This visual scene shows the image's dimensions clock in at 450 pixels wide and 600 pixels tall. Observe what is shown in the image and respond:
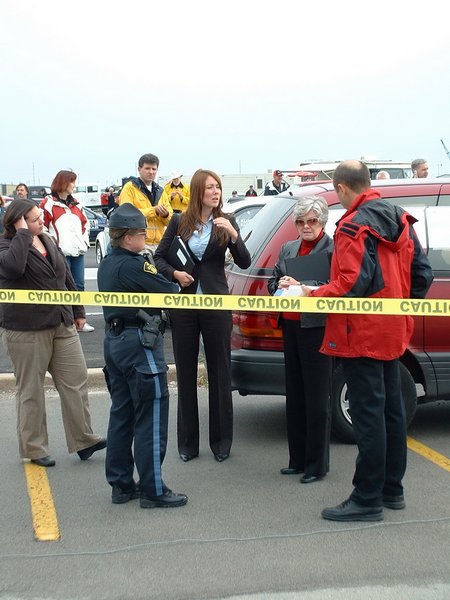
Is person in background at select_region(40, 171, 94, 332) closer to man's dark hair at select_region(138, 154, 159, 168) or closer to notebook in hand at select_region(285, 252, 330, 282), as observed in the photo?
man's dark hair at select_region(138, 154, 159, 168)

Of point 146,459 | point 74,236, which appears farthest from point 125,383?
point 74,236

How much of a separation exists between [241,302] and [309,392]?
0.71 metres

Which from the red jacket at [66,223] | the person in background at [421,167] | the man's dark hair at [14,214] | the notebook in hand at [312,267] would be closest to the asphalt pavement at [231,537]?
the notebook in hand at [312,267]

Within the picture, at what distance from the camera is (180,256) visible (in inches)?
242

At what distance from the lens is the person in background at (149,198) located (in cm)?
877

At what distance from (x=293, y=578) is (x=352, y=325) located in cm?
137

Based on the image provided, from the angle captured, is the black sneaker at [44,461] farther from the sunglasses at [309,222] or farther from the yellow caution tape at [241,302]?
the sunglasses at [309,222]

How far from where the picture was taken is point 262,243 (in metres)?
6.50

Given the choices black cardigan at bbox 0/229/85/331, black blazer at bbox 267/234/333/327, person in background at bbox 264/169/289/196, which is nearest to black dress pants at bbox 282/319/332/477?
black blazer at bbox 267/234/333/327

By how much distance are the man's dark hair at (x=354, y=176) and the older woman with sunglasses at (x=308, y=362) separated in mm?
638

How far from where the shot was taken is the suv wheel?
20.7ft

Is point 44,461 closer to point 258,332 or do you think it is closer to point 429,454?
point 258,332

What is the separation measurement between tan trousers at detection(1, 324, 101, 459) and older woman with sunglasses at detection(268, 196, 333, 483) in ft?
4.68

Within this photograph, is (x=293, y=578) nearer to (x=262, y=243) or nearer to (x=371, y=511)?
(x=371, y=511)
